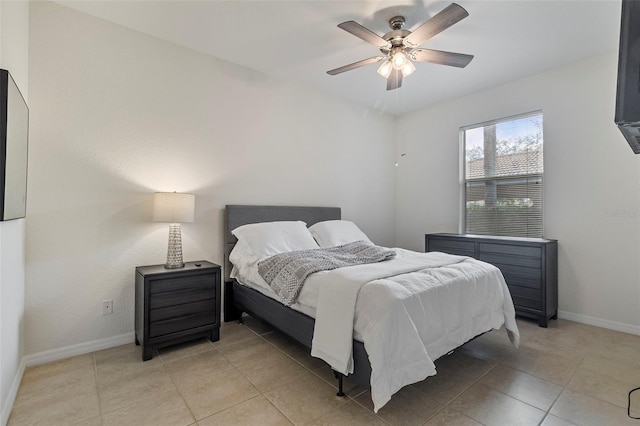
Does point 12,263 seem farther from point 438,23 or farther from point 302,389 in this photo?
point 438,23

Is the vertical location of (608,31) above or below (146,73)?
above

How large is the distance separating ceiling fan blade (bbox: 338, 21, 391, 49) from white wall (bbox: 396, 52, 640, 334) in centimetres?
226

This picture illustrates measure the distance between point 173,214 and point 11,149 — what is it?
3.48 feet

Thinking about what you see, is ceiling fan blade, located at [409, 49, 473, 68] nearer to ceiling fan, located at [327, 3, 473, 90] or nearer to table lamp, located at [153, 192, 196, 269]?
ceiling fan, located at [327, 3, 473, 90]

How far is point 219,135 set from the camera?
10.4 feet

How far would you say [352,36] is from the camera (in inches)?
106

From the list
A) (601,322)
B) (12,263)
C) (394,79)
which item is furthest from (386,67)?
(601,322)

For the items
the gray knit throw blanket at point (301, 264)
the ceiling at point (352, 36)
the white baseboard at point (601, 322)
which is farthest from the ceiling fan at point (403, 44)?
the white baseboard at point (601, 322)

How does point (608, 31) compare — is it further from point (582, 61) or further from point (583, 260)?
point (583, 260)

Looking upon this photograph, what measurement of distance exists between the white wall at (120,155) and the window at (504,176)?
247cm

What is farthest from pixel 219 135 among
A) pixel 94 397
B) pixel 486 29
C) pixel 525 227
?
pixel 525 227

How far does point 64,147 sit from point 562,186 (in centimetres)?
475

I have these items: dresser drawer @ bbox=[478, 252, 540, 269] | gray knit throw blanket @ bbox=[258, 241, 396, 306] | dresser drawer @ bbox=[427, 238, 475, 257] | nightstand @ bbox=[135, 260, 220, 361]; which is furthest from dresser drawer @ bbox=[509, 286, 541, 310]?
nightstand @ bbox=[135, 260, 220, 361]

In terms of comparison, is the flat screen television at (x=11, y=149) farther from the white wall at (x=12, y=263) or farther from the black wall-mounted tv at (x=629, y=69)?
the black wall-mounted tv at (x=629, y=69)
